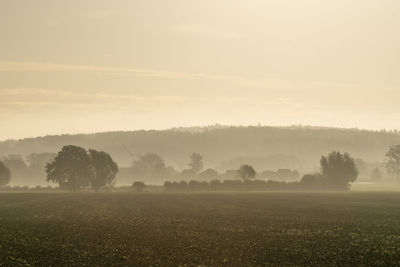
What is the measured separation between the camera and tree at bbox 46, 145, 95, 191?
11700 centimetres

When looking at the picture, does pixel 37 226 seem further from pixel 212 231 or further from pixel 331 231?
pixel 331 231

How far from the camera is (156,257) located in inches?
1326

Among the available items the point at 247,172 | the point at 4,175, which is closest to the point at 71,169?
the point at 4,175

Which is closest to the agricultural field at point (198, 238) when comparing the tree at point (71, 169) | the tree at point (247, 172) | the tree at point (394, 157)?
the tree at point (71, 169)

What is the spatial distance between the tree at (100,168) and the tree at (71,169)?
1403 mm

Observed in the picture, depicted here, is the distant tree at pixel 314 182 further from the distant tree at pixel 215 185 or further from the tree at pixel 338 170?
the distant tree at pixel 215 185

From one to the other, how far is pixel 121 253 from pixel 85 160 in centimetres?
8919

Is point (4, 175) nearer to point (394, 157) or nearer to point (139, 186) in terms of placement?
point (139, 186)

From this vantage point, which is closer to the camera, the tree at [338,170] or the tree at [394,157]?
the tree at [338,170]

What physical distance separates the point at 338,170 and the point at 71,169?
297 feet

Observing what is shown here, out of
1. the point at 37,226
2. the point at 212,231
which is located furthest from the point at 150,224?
the point at 37,226

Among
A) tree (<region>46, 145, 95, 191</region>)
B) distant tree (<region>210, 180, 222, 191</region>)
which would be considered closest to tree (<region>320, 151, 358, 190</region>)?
distant tree (<region>210, 180, 222, 191</region>)

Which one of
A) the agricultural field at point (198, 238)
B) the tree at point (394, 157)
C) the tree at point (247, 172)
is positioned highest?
the tree at point (394, 157)

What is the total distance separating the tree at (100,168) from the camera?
398ft
